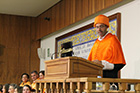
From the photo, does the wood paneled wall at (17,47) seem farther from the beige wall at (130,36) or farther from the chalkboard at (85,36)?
the beige wall at (130,36)

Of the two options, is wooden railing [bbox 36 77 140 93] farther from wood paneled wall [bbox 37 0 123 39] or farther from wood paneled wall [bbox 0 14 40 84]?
wood paneled wall [bbox 0 14 40 84]

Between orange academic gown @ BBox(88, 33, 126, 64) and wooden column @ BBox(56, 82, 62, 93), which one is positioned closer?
wooden column @ BBox(56, 82, 62, 93)

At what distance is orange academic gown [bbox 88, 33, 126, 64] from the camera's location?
388cm

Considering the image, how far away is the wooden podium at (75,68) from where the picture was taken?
329 centimetres

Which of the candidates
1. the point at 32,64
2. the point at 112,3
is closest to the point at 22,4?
the point at 32,64

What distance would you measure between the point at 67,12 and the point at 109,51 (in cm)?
447

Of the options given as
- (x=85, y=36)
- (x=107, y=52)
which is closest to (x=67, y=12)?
(x=85, y=36)

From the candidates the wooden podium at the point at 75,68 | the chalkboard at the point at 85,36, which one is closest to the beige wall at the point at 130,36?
the chalkboard at the point at 85,36

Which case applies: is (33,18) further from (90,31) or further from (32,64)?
(90,31)

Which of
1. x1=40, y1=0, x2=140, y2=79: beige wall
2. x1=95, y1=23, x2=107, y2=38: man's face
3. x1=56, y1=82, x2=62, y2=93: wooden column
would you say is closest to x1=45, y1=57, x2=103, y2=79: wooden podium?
x1=56, y1=82, x2=62, y2=93: wooden column

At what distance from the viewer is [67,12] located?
821 cm

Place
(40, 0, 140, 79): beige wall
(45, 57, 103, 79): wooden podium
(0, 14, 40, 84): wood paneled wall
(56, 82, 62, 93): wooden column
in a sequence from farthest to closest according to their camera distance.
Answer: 1. (0, 14, 40, 84): wood paneled wall
2. (40, 0, 140, 79): beige wall
3. (56, 82, 62, 93): wooden column
4. (45, 57, 103, 79): wooden podium

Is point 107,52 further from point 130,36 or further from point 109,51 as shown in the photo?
point 130,36

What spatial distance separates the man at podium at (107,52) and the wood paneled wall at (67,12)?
6.11 feet
